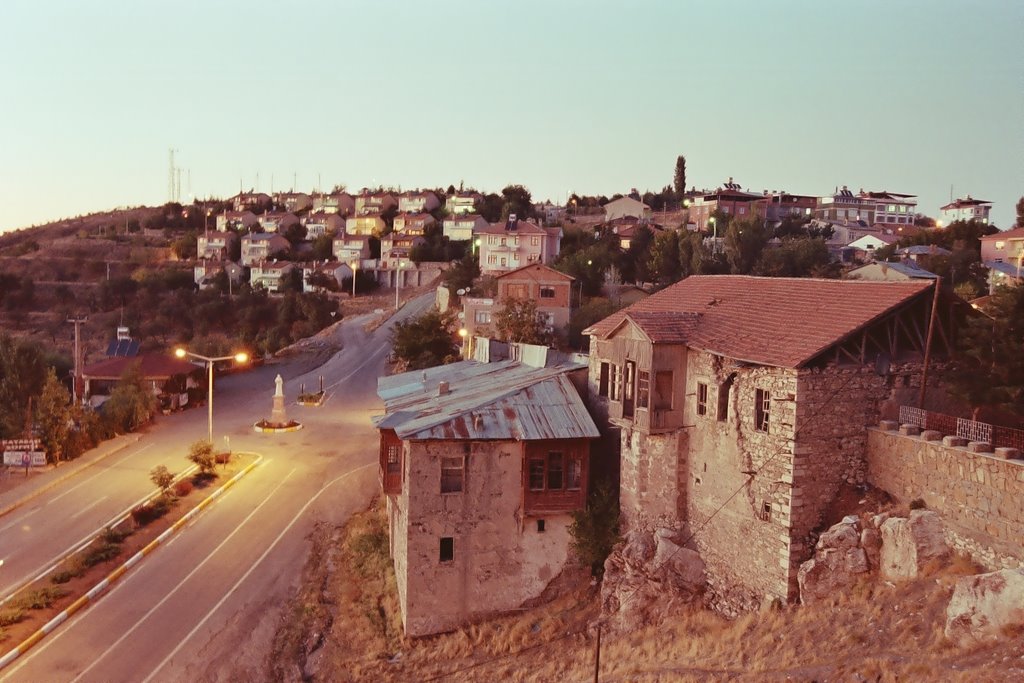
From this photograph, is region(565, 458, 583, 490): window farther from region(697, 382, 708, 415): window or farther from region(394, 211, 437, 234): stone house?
region(394, 211, 437, 234): stone house

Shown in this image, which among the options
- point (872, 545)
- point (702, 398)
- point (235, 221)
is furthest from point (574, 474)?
point (235, 221)

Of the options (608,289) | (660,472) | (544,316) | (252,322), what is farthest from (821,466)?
(252,322)

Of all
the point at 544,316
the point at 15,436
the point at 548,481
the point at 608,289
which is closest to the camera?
the point at 548,481

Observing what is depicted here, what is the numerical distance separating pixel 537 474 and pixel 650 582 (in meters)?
4.80

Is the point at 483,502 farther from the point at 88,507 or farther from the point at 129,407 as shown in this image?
Answer: the point at 129,407

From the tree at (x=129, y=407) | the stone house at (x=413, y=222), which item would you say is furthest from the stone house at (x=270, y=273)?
the tree at (x=129, y=407)

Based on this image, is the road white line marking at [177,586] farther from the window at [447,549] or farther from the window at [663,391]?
the window at [663,391]

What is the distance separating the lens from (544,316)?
5359cm

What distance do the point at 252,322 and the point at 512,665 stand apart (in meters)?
82.4

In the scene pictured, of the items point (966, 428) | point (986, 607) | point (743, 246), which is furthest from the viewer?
point (743, 246)

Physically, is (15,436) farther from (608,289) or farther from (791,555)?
(608,289)

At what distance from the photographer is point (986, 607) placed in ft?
43.3

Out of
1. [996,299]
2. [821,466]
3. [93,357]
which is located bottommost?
Answer: [93,357]

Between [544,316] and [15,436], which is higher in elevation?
[544,316]
